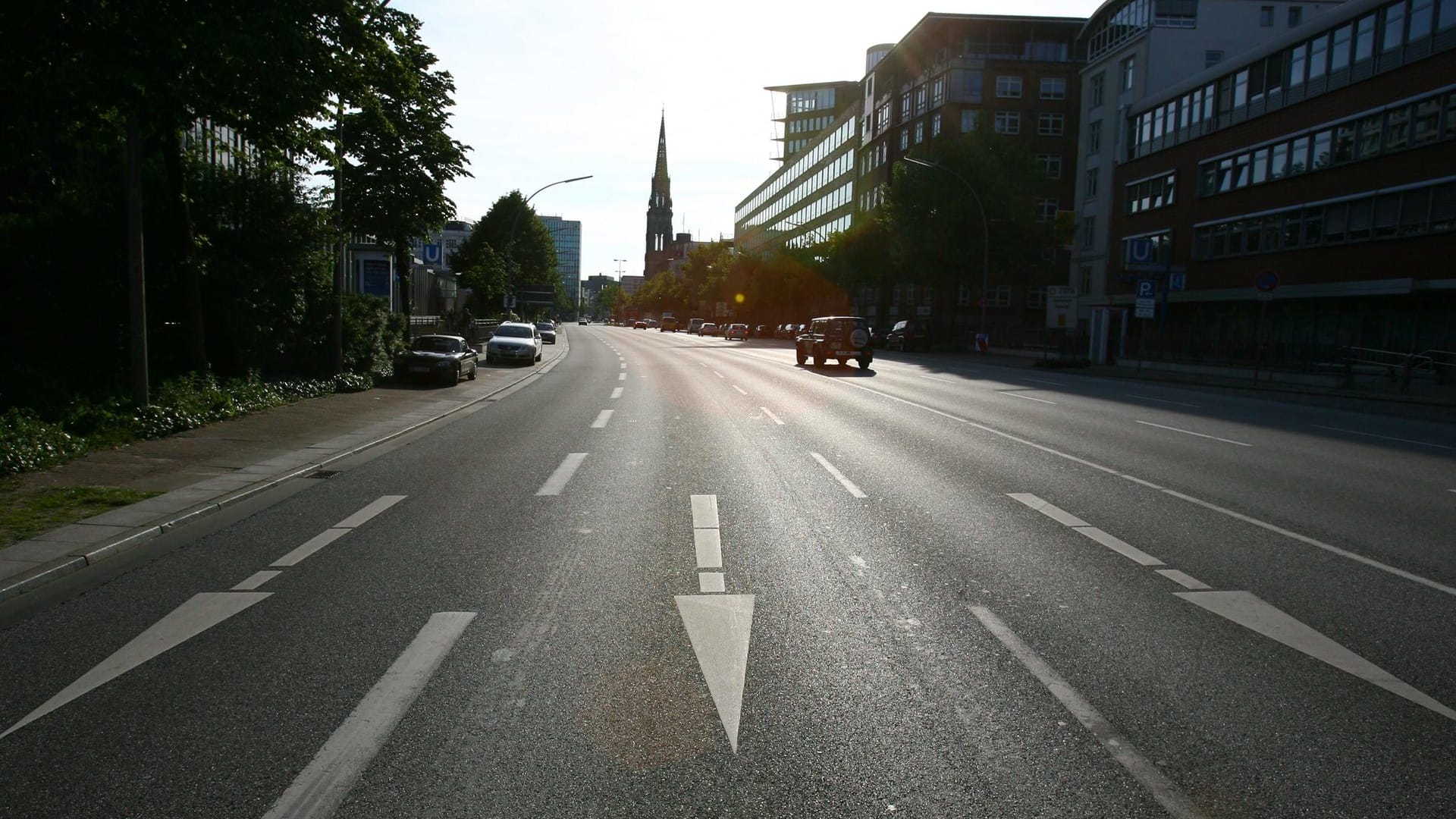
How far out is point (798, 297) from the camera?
313 feet

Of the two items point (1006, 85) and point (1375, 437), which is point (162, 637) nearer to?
point (1375, 437)

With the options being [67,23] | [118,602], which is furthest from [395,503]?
[67,23]

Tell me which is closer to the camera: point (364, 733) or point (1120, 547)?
point (364, 733)

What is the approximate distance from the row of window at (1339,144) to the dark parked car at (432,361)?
→ 107 feet

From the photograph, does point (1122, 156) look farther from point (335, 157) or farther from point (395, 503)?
point (395, 503)

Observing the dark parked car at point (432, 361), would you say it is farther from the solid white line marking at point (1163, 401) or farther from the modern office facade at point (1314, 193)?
the modern office facade at point (1314, 193)

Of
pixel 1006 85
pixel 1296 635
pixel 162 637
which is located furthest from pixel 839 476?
pixel 1006 85

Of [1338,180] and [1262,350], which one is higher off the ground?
[1338,180]

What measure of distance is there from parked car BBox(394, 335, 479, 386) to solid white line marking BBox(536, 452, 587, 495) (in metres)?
12.9

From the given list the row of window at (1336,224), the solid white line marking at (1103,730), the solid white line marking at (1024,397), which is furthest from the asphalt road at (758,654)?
the row of window at (1336,224)

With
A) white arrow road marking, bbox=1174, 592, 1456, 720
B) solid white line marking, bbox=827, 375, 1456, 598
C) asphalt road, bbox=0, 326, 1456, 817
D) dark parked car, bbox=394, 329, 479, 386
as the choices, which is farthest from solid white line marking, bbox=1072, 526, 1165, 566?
dark parked car, bbox=394, 329, 479, 386

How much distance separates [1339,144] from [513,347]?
33448 millimetres

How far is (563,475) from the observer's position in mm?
10852

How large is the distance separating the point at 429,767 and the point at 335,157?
1453 centimetres
